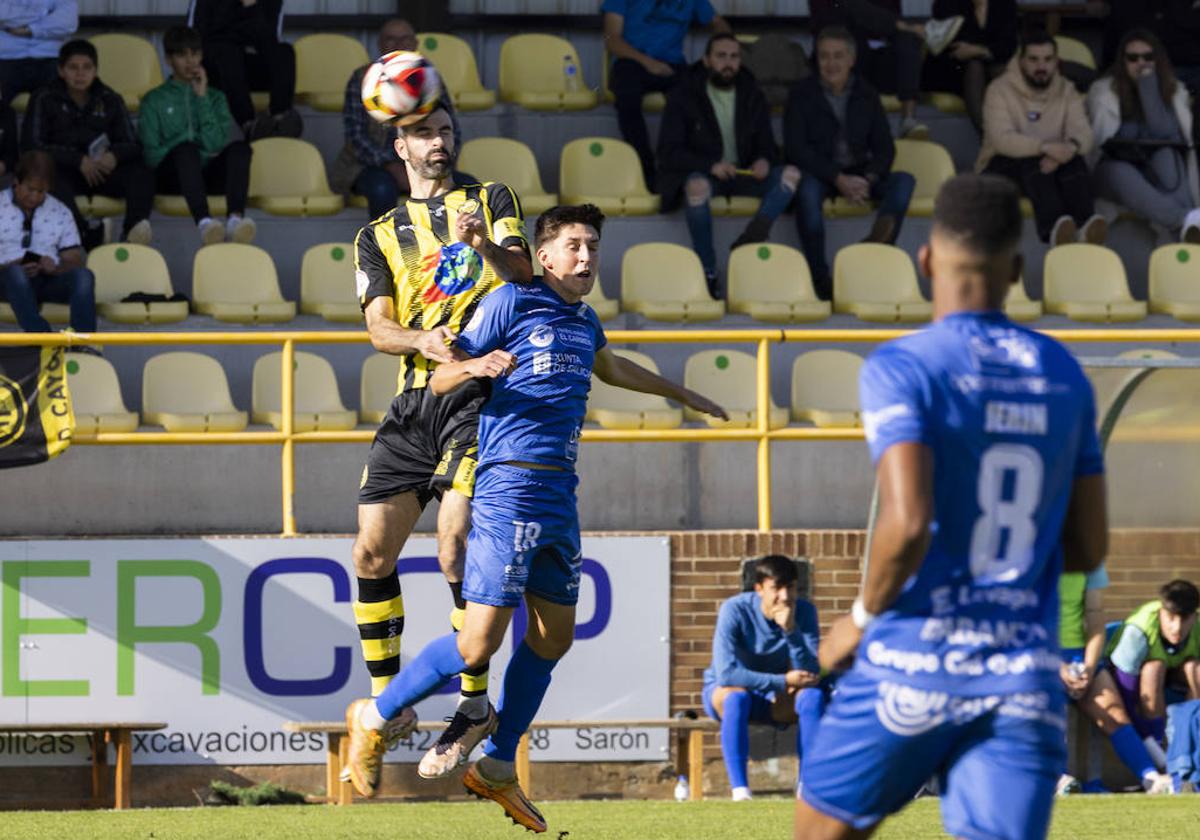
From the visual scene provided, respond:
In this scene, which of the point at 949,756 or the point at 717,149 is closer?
the point at 949,756

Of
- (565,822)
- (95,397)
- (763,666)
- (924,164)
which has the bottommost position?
(565,822)

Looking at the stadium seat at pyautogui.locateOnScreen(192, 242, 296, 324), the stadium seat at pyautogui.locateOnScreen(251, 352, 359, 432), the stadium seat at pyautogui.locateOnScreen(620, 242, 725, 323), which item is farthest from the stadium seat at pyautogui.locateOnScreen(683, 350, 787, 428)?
the stadium seat at pyautogui.locateOnScreen(192, 242, 296, 324)

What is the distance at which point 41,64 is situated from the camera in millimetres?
13930

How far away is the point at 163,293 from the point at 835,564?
4672 mm

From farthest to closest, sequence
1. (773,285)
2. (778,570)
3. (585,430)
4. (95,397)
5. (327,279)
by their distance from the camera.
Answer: (773,285)
(327,279)
(95,397)
(585,430)
(778,570)

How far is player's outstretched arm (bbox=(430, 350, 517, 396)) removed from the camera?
19.0ft

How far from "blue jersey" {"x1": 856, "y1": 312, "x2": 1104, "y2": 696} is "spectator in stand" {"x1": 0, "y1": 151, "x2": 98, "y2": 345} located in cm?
897

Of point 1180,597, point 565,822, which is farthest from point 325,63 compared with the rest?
point 565,822

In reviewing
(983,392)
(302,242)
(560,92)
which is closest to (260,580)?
(302,242)

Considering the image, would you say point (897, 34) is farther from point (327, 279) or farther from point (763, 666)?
point (763, 666)

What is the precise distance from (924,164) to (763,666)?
5203mm

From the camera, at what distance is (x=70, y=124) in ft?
42.5

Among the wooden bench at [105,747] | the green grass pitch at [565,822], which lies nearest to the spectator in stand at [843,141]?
the green grass pitch at [565,822]

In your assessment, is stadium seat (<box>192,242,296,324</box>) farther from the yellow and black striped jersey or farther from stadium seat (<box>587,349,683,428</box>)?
the yellow and black striped jersey
